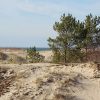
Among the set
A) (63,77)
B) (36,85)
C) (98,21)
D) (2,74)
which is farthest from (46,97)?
(98,21)

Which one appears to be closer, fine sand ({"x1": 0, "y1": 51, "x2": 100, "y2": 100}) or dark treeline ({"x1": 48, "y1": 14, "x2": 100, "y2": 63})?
fine sand ({"x1": 0, "y1": 51, "x2": 100, "y2": 100})

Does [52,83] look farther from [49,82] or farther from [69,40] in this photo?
[69,40]

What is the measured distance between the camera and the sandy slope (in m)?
18.2

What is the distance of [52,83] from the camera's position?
64.4 ft

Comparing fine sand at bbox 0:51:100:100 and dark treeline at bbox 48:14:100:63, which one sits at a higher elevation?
dark treeline at bbox 48:14:100:63

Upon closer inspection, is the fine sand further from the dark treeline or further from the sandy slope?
the dark treeline

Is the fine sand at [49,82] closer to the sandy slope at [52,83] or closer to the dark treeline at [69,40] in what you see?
the sandy slope at [52,83]

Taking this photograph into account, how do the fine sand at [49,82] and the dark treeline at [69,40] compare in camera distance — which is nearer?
the fine sand at [49,82]

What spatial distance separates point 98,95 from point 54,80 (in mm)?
2513

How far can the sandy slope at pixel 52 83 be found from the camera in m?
18.2

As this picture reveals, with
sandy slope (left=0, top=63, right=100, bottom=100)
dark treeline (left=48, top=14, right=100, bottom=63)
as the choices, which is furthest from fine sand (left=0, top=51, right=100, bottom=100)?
dark treeline (left=48, top=14, right=100, bottom=63)

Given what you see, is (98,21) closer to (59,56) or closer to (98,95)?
(59,56)

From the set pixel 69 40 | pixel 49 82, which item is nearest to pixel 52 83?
pixel 49 82

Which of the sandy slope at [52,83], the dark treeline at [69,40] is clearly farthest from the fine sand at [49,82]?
the dark treeline at [69,40]
